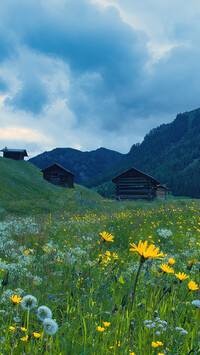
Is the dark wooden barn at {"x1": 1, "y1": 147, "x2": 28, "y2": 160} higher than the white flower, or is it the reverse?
the dark wooden barn at {"x1": 1, "y1": 147, "x2": 28, "y2": 160}

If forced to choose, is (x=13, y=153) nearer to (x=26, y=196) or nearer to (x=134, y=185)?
(x=26, y=196)

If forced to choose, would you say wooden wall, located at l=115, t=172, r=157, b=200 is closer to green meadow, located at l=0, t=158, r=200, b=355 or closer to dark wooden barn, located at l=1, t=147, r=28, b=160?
green meadow, located at l=0, t=158, r=200, b=355

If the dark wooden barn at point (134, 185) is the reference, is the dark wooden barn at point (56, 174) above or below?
above

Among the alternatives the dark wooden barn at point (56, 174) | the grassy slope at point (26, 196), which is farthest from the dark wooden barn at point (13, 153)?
the grassy slope at point (26, 196)

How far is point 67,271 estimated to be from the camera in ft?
13.5

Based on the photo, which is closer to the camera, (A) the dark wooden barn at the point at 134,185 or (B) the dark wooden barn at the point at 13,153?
(A) the dark wooden barn at the point at 134,185

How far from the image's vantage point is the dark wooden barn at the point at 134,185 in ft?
114

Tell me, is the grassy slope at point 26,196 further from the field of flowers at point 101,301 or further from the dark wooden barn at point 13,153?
the field of flowers at point 101,301

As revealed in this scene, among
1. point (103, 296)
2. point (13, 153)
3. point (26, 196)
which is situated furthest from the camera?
point (13, 153)

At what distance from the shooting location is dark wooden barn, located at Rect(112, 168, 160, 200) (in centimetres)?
3488

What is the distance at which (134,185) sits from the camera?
35.5m

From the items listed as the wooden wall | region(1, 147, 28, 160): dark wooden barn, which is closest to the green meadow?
the wooden wall

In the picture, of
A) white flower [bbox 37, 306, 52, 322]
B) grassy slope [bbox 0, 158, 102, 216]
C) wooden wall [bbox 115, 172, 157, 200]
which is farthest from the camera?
wooden wall [bbox 115, 172, 157, 200]

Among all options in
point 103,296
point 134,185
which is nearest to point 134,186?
point 134,185
